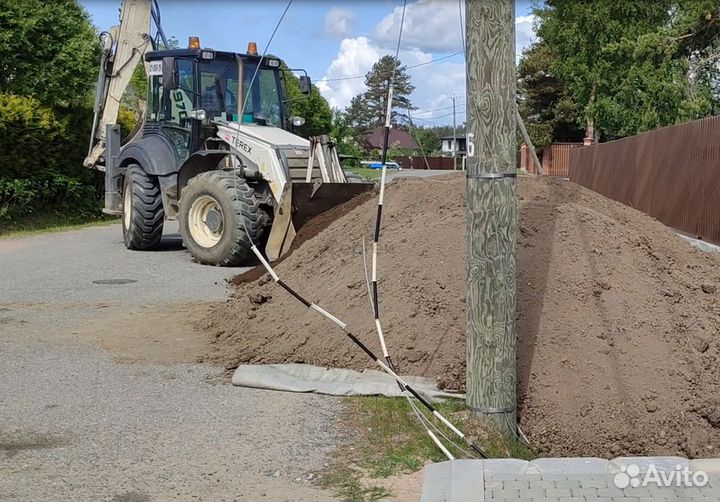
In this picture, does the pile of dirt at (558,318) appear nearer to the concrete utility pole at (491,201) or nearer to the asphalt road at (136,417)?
the concrete utility pole at (491,201)

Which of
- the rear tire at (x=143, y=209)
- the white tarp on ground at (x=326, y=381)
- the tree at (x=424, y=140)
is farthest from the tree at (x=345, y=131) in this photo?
the white tarp on ground at (x=326, y=381)

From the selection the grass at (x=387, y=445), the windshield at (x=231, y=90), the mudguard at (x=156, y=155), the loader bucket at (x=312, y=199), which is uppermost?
the windshield at (x=231, y=90)

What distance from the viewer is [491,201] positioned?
538 centimetres

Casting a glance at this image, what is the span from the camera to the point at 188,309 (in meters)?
10.1

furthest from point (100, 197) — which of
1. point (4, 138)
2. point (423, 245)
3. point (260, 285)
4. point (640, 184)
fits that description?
point (423, 245)

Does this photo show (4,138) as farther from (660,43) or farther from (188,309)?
(660,43)

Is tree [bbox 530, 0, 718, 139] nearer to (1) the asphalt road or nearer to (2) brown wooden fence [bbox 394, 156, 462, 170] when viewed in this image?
(2) brown wooden fence [bbox 394, 156, 462, 170]

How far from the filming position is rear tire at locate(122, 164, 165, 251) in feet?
50.1

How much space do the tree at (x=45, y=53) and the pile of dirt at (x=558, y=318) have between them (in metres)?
14.6

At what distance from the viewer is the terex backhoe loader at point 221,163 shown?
1295 centimetres

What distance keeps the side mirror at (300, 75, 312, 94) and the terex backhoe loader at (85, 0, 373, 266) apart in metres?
0.02

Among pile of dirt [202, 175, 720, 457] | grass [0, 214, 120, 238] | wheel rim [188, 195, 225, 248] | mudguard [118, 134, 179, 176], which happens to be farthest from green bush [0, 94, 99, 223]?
pile of dirt [202, 175, 720, 457]

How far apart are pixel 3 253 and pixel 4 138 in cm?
496

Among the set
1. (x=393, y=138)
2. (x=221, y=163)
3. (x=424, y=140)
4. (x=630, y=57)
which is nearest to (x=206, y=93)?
(x=221, y=163)
